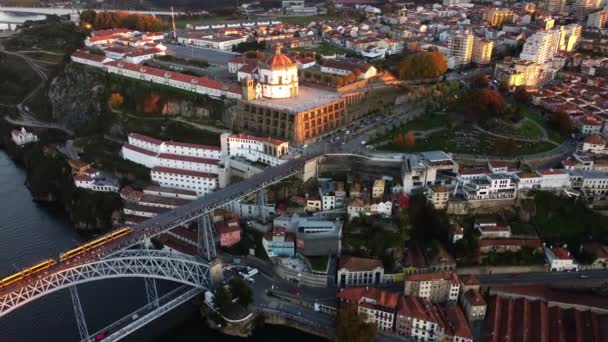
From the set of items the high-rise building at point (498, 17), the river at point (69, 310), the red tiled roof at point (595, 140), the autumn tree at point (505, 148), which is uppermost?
the high-rise building at point (498, 17)

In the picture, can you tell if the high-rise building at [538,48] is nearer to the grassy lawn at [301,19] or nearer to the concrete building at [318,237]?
the concrete building at [318,237]

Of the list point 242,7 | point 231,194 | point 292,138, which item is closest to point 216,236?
point 231,194

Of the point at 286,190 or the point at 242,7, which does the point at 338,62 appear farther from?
the point at 242,7

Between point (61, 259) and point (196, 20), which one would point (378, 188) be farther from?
point (196, 20)

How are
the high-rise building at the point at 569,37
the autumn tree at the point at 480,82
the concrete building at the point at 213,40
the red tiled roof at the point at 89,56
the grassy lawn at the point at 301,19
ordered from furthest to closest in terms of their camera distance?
the grassy lawn at the point at 301,19 < the concrete building at the point at 213,40 < the high-rise building at the point at 569,37 < the red tiled roof at the point at 89,56 < the autumn tree at the point at 480,82

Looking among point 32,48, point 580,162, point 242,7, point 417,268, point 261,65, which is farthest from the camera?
point 242,7

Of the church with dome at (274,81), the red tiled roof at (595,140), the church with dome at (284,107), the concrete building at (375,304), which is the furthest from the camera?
the church with dome at (274,81)

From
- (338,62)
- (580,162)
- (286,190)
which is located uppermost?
(338,62)

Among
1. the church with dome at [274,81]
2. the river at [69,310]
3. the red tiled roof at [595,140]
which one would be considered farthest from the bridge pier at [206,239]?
the red tiled roof at [595,140]
